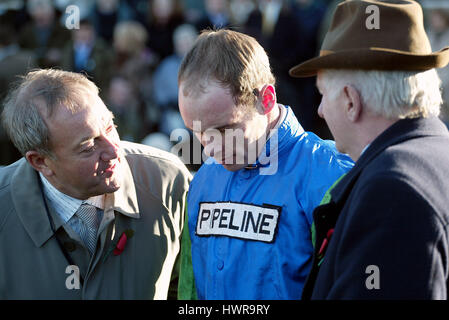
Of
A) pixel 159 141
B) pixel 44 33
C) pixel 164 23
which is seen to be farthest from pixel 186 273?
pixel 44 33

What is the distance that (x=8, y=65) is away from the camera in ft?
24.4

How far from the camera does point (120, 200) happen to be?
9.44ft

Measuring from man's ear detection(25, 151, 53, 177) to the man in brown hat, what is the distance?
131cm

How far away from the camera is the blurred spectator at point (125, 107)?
780 cm

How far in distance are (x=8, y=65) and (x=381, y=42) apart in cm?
629

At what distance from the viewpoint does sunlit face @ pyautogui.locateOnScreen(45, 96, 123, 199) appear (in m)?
2.76

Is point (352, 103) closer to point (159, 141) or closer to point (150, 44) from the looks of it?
point (159, 141)

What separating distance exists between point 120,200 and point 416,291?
5.04ft

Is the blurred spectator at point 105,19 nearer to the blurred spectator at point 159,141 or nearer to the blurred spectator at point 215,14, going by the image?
the blurred spectator at point 215,14

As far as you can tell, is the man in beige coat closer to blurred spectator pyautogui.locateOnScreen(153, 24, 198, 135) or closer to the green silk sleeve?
the green silk sleeve

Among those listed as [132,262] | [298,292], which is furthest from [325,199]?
[132,262]

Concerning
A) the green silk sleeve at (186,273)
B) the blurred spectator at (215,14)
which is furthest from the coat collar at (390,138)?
the blurred spectator at (215,14)
